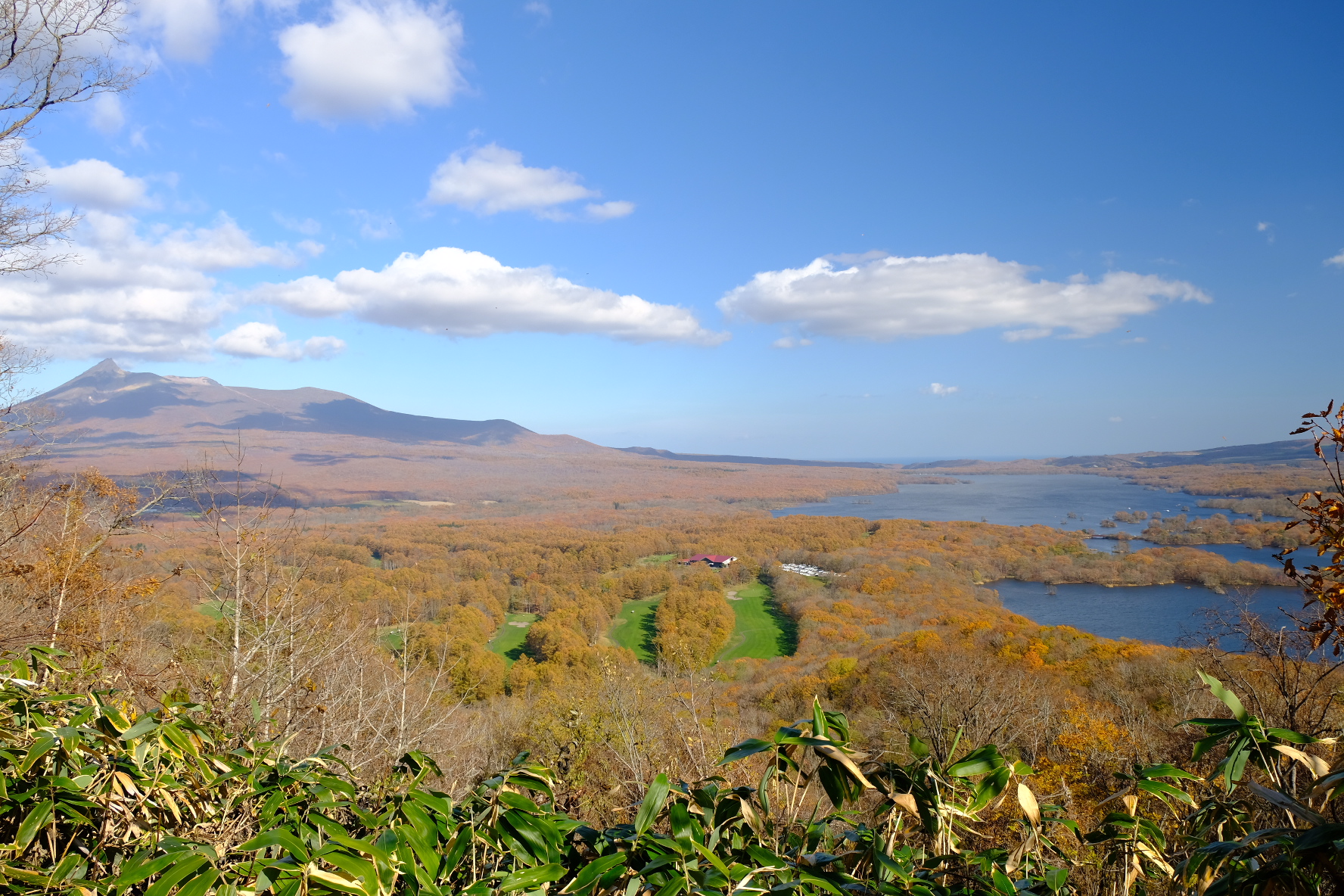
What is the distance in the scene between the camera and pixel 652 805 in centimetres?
82

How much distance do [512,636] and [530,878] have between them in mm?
27375

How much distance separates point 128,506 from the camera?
7.95m

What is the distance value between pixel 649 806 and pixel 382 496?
6484 cm

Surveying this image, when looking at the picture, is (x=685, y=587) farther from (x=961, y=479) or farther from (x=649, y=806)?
(x=961, y=479)

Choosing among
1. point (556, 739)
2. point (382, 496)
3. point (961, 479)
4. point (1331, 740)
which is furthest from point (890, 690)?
point (961, 479)

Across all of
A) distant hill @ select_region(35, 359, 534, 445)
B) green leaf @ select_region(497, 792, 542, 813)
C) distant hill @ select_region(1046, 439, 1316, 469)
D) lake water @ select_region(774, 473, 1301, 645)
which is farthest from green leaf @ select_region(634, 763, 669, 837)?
distant hill @ select_region(35, 359, 534, 445)

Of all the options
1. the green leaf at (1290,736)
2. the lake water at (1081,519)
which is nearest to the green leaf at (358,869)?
the green leaf at (1290,736)

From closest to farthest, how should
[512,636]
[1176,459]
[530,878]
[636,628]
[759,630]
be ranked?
[530,878], [512,636], [759,630], [636,628], [1176,459]

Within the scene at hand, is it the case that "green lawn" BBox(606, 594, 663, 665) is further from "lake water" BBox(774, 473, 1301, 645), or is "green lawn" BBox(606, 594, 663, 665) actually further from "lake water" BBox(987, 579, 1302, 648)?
"lake water" BBox(774, 473, 1301, 645)

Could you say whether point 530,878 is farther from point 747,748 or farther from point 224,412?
point 224,412

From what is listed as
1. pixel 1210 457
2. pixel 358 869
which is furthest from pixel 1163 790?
pixel 1210 457

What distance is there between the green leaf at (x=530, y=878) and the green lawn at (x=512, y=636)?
2353 centimetres

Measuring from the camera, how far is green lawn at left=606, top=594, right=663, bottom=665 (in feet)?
82.8

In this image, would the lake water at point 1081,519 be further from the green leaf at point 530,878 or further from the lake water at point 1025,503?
the green leaf at point 530,878
